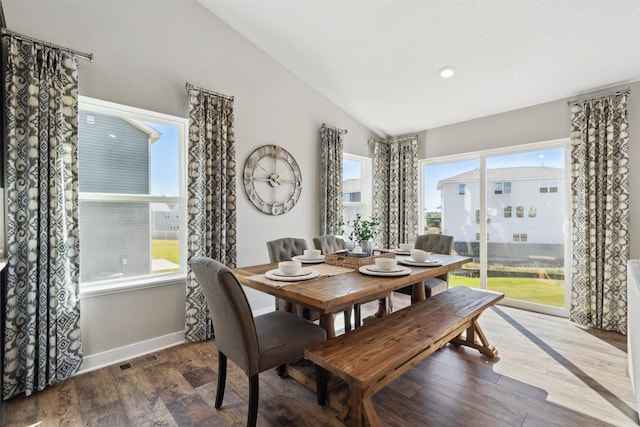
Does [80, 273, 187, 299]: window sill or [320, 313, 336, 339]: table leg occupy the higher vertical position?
[80, 273, 187, 299]: window sill

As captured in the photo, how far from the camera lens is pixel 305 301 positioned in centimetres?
162

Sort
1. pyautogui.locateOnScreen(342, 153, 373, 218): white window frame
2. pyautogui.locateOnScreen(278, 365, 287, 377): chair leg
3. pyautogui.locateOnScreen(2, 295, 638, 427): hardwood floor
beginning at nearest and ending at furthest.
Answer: pyautogui.locateOnScreen(2, 295, 638, 427): hardwood floor, pyautogui.locateOnScreen(278, 365, 287, 377): chair leg, pyautogui.locateOnScreen(342, 153, 373, 218): white window frame

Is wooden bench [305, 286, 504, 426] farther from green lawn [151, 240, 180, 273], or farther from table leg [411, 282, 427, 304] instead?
green lawn [151, 240, 180, 273]

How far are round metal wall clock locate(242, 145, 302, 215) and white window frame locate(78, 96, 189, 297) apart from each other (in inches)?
26.4

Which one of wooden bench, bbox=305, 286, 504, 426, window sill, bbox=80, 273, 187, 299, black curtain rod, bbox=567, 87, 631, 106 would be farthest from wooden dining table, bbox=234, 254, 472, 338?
black curtain rod, bbox=567, 87, 631, 106

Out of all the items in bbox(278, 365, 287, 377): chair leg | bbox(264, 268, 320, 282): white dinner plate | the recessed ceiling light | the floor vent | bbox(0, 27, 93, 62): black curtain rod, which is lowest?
the floor vent

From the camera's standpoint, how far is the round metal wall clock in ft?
11.2

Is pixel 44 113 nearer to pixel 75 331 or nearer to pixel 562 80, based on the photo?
pixel 75 331

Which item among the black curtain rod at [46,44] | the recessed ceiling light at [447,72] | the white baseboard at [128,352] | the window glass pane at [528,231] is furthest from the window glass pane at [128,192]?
the window glass pane at [528,231]

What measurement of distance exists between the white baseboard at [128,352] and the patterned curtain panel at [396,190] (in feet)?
10.7

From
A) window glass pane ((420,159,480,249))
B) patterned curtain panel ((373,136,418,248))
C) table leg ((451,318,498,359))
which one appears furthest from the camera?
patterned curtain panel ((373,136,418,248))

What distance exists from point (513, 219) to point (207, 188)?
3761mm

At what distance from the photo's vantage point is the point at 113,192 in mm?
2629

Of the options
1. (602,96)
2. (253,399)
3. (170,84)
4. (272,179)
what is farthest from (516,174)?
(170,84)
